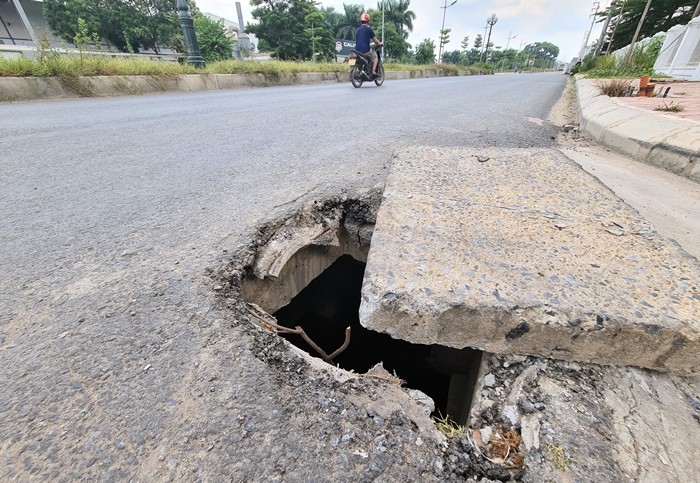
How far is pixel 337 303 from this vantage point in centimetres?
276

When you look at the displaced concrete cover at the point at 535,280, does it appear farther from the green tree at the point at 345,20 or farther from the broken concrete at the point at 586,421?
the green tree at the point at 345,20

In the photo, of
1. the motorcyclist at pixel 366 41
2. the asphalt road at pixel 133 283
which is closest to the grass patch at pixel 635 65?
the motorcyclist at pixel 366 41

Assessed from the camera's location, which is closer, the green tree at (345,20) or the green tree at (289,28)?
the green tree at (289,28)

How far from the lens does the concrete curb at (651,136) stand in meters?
2.33

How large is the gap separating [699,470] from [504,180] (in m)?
1.45

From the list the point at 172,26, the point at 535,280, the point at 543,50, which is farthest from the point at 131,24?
the point at 543,50

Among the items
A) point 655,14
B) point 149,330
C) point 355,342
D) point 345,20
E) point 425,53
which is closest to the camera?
point 149,330

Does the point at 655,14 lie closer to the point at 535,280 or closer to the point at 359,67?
the point at 359,67

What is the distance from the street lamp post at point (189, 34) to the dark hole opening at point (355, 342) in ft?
27.3

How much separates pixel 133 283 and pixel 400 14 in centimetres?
6308

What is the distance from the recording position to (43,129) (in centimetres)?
341

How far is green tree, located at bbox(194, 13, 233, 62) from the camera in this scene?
29.0m

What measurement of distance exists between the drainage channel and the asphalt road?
0.60 ft

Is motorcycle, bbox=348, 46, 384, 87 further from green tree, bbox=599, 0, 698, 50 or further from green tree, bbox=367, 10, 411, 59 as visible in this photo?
green tree, bbox=367, 10, 411, 59
